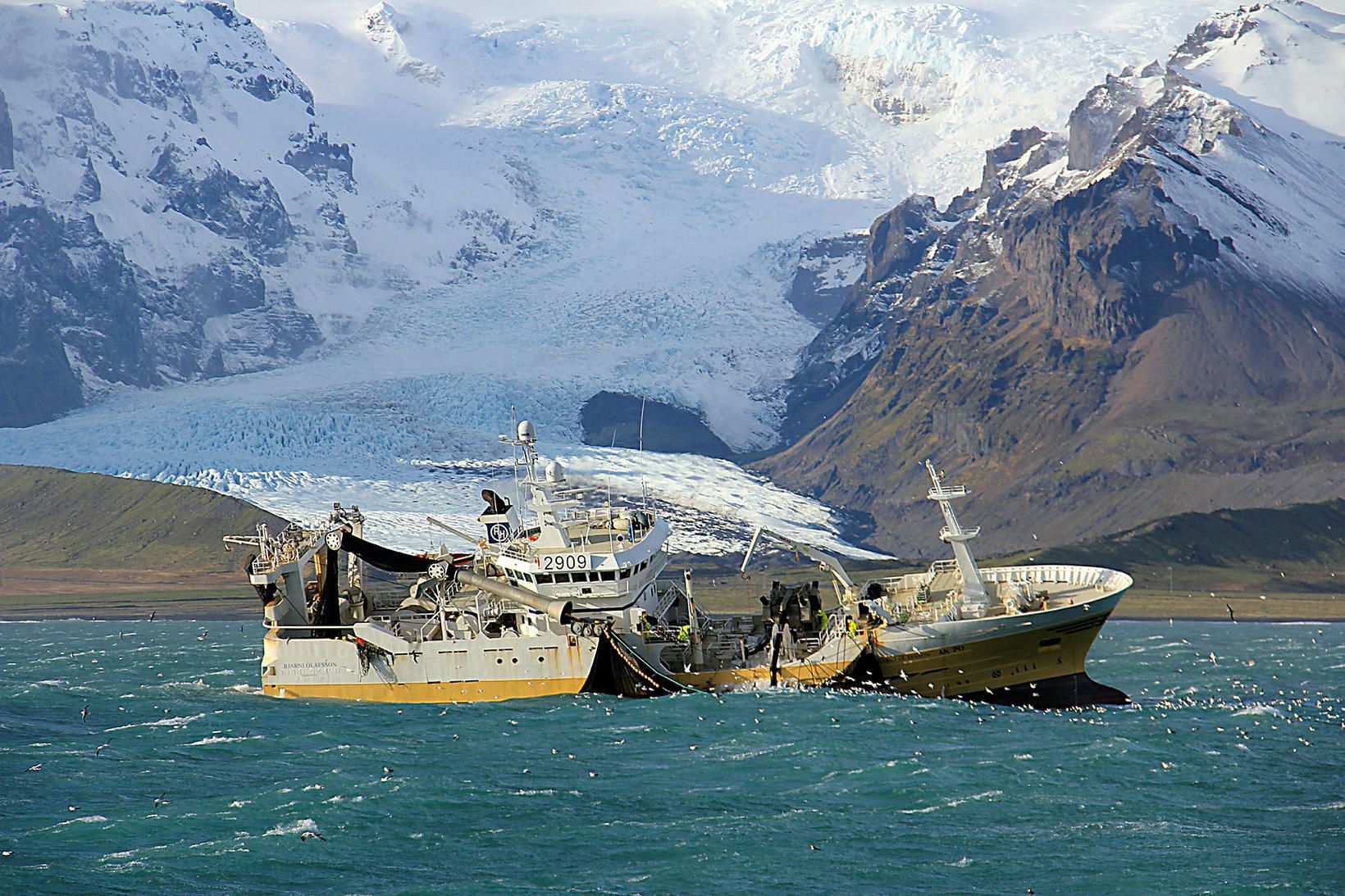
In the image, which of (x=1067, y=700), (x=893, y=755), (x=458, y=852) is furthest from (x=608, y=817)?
(x=1067, y=700)

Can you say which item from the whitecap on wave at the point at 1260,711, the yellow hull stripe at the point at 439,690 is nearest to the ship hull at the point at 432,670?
the yellow hull stripe at the point at 439,690

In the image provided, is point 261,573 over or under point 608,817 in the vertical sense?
over

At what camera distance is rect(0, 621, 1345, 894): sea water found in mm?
40094

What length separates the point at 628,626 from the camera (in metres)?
66.0

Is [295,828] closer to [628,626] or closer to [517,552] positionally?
[628,626]

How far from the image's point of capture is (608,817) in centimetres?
4578

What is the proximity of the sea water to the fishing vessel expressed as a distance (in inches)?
57.0

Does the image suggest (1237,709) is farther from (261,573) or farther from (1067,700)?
(261,573)

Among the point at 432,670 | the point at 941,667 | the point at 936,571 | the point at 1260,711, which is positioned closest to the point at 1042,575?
the point at 936,571

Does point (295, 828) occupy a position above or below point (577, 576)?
below

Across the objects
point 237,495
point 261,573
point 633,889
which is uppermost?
point 237,495

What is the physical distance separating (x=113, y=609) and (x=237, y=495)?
26.6m

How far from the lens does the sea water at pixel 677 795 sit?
40.1m

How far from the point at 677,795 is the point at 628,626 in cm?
1798
